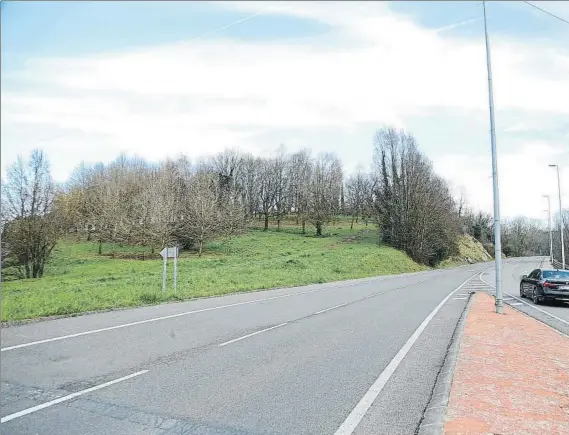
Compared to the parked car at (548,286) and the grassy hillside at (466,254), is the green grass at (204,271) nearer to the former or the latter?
the grassy hillside at (466,254)

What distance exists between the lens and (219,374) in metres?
7.08

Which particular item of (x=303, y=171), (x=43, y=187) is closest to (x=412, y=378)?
(x=303, y=171)

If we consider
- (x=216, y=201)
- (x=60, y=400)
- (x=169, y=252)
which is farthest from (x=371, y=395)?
(x=216, y=201)

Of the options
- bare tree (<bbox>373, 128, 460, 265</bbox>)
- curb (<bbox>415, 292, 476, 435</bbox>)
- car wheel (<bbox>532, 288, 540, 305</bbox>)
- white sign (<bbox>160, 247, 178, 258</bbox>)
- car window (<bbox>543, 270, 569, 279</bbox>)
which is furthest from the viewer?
bare tree (<bbox>373, 128, 460, 265</bbox>)

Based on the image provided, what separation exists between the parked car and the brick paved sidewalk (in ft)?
29.7

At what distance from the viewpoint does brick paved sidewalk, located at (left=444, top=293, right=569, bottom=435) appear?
4863mm

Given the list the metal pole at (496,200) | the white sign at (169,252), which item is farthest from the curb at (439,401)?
the white sign at (169,252)

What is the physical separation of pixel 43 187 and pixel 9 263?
23.7ft

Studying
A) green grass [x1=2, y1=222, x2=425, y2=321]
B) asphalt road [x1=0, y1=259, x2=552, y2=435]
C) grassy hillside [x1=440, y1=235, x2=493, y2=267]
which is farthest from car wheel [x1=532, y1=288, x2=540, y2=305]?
grassy hillside [x1=440, y1=235, x2=493, y2=267]

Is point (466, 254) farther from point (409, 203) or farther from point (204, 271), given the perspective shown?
A: point (204, 271)

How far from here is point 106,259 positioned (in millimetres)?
42438

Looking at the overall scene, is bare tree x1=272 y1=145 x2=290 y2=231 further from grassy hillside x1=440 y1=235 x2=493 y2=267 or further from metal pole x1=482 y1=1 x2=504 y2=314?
grassy hillside x1=440 y1=235 x2=493 y2=267

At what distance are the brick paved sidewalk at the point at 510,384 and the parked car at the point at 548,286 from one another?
357 inches

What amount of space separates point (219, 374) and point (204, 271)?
80.2 ft
